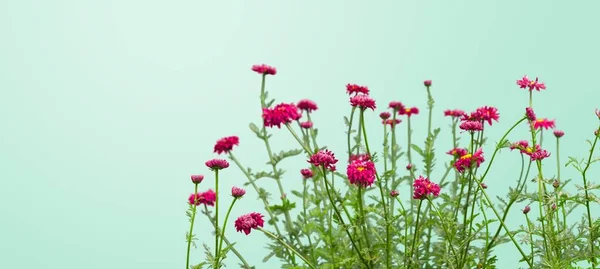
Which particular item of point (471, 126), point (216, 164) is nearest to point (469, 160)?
point (471, 126)

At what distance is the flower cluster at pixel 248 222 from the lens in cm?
280

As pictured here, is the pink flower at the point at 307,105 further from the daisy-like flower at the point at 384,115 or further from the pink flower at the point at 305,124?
the daisy-like flower at the point at 384,115

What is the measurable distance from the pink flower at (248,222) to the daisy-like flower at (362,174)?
421 mm

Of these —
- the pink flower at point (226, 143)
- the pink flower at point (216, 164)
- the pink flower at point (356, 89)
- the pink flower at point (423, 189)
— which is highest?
the pink flower at point (356, 89)

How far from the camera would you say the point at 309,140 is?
419cm

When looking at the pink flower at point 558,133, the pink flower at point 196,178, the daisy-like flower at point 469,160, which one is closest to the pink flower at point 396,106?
the pink flower at point 558,133

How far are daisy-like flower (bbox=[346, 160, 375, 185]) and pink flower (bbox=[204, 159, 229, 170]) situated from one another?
516 mm

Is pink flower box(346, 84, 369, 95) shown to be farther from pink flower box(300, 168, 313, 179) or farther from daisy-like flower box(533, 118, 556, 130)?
daisy-like flower box(533, 118, 556, 130)

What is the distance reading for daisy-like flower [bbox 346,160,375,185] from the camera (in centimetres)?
279

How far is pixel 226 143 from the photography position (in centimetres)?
396

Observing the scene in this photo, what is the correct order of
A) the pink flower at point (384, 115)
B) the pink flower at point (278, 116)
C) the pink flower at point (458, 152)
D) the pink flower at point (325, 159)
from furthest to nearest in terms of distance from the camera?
the pink flower at point (384, 115)
the pink flower at point (458, 152)
the pink flower at point (278, 116)
the pink flower at point (325, 159)

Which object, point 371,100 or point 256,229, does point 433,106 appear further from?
point 256,229

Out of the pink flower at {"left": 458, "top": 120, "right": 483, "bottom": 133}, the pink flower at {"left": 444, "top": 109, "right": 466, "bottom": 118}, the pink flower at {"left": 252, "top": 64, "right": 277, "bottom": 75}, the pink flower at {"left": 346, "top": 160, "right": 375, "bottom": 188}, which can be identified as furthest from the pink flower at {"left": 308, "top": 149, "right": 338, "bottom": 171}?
the pink flower at {"left": 444, "top": 109, "right": 466, "bottom": 118}

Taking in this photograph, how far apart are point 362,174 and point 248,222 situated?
1.67 feet
